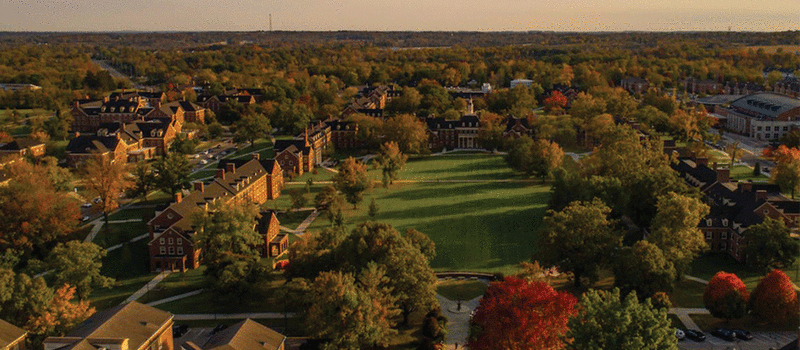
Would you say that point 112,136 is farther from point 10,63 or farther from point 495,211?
point 10,63

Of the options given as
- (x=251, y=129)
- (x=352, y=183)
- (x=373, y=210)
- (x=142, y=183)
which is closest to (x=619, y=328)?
(x=373, y=210)

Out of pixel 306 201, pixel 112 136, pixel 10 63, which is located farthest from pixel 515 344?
pixel 10 63

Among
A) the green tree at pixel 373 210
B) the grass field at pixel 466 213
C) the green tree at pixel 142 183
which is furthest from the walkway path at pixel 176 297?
the green tree at pixel 142 183

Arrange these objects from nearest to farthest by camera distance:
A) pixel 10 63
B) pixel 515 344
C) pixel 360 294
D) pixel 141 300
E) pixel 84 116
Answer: pixel 515 344, pixel 360 294, pixel 141 300, pixel 84 116, pixel 10 63

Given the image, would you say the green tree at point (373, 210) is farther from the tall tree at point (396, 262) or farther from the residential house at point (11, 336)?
the residential house at point (11, 336)

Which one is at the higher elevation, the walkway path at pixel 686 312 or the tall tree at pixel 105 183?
the tall tree at pixel 105 183

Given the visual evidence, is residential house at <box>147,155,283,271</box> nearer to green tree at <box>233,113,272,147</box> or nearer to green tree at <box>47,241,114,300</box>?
green tree at <box>47,241,114,300</box>

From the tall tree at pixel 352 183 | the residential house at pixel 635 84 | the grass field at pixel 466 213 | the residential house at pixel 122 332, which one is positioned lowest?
the grass field at pixel 466 213

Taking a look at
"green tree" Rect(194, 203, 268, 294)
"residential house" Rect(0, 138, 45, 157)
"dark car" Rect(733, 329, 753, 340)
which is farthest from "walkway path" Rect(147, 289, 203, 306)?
"residential house" Rect(0, 138, 45, 157)
